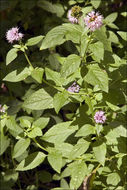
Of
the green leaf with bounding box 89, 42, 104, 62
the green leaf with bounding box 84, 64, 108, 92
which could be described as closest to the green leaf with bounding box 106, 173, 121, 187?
the green leaf with bounding box 84, 64, 108, 92

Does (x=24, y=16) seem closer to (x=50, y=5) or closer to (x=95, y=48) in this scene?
(x=50, y=5)

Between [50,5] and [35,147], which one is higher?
[50,5]

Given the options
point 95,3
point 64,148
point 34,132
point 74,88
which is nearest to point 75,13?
point 74,88

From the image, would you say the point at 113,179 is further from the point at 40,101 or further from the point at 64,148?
the point at 40,101

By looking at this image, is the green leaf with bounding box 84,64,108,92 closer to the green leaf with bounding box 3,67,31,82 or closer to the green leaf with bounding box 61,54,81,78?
the green leaf with bounding box 61,54,81,78

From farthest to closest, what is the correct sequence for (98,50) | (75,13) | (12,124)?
(12,124), (75,13), (98,50)

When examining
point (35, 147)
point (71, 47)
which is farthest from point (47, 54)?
point (35, 147)

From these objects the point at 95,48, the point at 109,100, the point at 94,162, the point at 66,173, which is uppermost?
the point at 95,48

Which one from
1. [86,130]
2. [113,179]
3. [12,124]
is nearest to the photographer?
[86,130]
